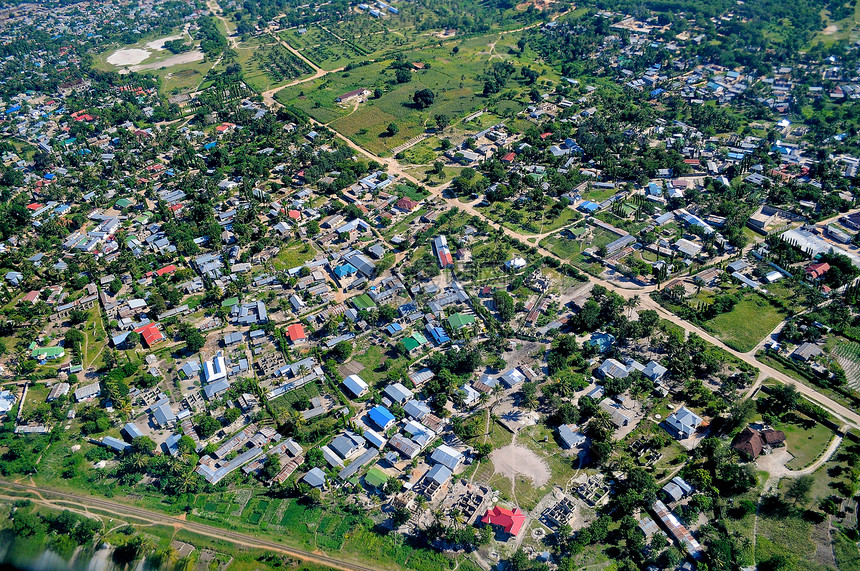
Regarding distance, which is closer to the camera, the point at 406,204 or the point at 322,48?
the point at 406,204

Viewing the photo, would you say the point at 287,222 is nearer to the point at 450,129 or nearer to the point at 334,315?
the point at 334,315

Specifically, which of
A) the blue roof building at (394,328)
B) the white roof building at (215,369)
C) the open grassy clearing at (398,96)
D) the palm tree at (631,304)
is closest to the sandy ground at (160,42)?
the open grassy clearing at (398,96)

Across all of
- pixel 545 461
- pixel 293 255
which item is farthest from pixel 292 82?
pixel 545 461

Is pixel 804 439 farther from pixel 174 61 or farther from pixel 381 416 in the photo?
pixel 174 61

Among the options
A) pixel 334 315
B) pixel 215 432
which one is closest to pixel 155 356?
pixel 215 432

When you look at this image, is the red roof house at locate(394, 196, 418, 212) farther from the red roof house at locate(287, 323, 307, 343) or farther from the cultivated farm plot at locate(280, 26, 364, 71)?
the cultivated farm plot at locate(280, 26, 364, 71)

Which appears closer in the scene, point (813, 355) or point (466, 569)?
point (466, 569)

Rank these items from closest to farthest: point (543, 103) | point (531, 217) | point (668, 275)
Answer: point (668, 275)
point (531, 217)
point (543, 103)
